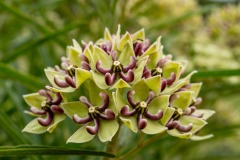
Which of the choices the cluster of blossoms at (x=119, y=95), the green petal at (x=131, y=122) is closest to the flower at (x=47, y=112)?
the cluster of blossoms at (x=119, y=95)

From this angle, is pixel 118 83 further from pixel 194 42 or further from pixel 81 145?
pixel 194 42

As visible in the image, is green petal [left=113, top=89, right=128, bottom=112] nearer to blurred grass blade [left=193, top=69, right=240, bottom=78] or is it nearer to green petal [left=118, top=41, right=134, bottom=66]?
green petal [left=118, top=41, right=134, bottom=66]

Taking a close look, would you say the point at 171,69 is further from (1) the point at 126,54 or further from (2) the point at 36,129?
(2) the point at 36,129

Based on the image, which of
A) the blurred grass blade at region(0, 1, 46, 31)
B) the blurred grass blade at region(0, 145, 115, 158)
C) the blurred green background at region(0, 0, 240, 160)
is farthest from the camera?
the blurred green background at region(0, 0, 240, 160)

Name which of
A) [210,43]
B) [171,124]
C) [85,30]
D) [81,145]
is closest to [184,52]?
[210,43]

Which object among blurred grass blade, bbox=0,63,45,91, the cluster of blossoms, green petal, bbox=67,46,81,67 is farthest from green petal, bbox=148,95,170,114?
blurred grass blade, bbox=0,63,45,91

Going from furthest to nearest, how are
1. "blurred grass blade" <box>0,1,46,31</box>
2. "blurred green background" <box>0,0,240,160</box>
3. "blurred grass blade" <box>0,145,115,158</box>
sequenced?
"blurred green background" <box>0,0,240,160</box>, "blurred grass blade" <box>0,1,46,31</box>, "blurred grass blade" <box>0,145,115,158</box>

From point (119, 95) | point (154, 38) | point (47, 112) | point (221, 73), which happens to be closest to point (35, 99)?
point (47, 112)
